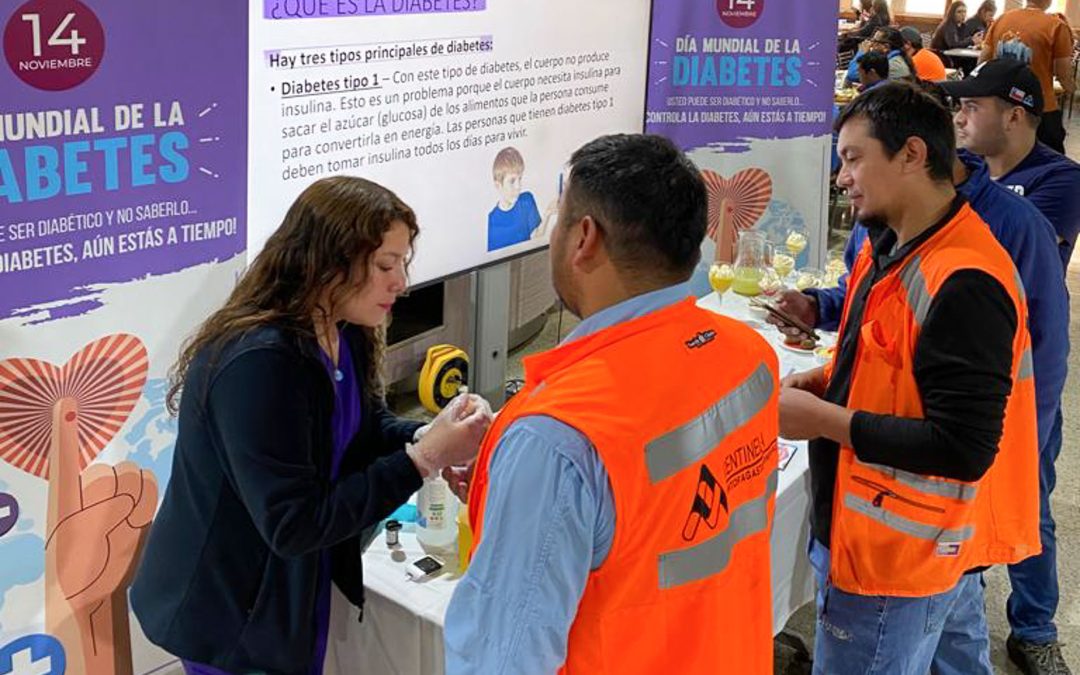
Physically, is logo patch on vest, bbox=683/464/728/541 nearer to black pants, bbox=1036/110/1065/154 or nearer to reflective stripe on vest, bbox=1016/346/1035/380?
reflective stripe on vest, bbox=1016/346/1035/380

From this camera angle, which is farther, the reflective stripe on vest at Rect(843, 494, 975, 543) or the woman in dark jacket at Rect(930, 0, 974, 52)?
the woman in dark jacket at Rect(930, 0, 974, 52)

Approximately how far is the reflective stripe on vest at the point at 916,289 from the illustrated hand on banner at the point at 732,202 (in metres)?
2.21

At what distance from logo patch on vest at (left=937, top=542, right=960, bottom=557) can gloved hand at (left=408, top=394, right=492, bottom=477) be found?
0.84 m

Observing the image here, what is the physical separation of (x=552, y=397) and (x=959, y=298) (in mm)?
839

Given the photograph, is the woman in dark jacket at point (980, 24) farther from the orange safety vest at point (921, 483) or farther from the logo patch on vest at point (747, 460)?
the logo patch on vest at point (747, 460)

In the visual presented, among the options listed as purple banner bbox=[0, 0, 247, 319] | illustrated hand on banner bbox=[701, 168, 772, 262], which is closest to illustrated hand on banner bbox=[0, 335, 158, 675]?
purple banner bbox=[0, 0, 247, 319]

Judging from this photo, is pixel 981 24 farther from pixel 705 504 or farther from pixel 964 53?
pixel 705 504

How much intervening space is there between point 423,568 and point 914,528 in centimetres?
89

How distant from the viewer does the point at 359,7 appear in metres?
2.73

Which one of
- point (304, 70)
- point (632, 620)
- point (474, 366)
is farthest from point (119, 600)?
point (474, 366)

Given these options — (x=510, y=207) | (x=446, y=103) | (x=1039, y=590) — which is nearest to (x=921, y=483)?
(x=1039, y=590)

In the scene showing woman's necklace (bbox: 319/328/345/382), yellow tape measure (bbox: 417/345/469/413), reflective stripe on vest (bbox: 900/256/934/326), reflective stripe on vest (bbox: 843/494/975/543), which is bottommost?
yellow tape measure (bbox: 417/345/469/413)

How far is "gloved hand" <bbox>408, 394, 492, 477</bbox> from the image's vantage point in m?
1.79

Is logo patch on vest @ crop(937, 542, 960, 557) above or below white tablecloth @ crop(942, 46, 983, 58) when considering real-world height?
below
